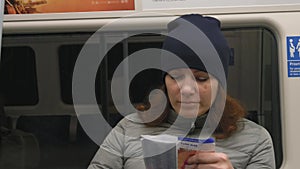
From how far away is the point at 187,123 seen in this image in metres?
1.60

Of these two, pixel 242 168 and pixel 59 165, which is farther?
pixel 59 165

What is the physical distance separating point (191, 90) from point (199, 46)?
0.15m

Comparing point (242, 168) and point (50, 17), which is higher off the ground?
point (50, 17)

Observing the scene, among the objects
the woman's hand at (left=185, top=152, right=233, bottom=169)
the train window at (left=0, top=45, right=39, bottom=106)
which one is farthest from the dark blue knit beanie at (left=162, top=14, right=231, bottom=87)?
the train window at (left=0, top=45, right=39, bottom=106)

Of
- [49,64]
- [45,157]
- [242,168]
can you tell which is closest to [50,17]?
[49,64]

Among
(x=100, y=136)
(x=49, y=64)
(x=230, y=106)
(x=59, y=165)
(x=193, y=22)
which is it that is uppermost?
(x=193, y=22)

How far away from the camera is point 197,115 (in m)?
1.56

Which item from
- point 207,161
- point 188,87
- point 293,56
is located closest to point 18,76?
point 188,87

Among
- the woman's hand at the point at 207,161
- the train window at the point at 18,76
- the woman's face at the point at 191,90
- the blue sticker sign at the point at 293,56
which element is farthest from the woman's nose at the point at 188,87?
the train window at the point at 18,76

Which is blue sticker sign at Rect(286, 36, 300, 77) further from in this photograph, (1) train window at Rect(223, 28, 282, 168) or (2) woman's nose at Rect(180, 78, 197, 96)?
(2) woman's nose at Rect(180, 78, 197, 96)

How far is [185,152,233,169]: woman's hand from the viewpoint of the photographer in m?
1.46

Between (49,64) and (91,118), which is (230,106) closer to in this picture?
(91,118)

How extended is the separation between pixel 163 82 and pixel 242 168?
417 mm

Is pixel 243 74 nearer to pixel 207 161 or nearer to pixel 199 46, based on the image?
pixel 199 46
